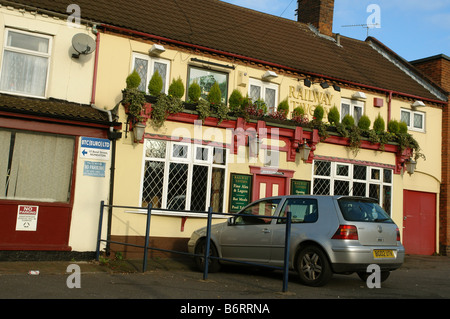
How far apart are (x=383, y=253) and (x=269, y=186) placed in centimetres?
602

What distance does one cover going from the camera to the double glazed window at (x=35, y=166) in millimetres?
11344

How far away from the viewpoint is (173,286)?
27.5 feet

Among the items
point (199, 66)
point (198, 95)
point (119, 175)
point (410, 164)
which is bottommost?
point (119, 175)

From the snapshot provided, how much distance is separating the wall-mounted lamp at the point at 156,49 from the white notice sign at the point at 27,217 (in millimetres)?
5124

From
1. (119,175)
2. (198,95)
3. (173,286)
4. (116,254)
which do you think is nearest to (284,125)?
(198,95)

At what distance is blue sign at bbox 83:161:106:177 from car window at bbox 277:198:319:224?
15.9 ft

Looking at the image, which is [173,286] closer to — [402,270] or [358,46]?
[402,270]

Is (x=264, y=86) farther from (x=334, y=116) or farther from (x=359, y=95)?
(x=359, y=95)

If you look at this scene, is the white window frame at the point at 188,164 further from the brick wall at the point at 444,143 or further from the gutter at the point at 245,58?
the brick wall at the point at 444,143

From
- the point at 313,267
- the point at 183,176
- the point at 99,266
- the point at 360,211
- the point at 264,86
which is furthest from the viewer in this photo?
the point at 264,86

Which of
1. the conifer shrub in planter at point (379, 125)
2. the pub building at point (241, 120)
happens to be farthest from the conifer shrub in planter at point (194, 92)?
the conifer shrub in planter at point (379, 125)

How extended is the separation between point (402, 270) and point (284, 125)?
16.7ft

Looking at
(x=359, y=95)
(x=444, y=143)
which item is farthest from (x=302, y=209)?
(x=444, y=143)

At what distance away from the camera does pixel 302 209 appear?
375 inches
